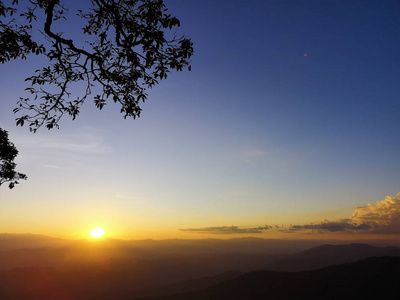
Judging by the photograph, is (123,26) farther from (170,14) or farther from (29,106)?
(29,106)

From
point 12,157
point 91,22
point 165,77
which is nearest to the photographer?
point 165,77

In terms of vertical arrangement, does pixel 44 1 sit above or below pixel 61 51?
above

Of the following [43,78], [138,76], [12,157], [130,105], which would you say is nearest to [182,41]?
[138,76]

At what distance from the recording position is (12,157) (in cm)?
2259

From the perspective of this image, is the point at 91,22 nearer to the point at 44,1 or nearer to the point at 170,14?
the point at 44,1

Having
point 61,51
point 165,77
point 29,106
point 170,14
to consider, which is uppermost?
point 170,14

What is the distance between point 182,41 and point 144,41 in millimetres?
1283

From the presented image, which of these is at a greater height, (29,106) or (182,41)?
(182,41)

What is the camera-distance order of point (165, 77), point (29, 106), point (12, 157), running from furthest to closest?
1. point (12, 157)
2. point (165, 77)
3. point (29, 106)

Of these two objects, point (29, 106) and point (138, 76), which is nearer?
point (29, 106)

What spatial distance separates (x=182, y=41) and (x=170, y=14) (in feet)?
3.03

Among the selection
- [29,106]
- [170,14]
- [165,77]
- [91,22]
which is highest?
[91,22]

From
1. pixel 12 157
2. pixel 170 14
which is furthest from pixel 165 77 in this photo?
pixel 12 157

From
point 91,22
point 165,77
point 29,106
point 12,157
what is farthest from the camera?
point 12,157
